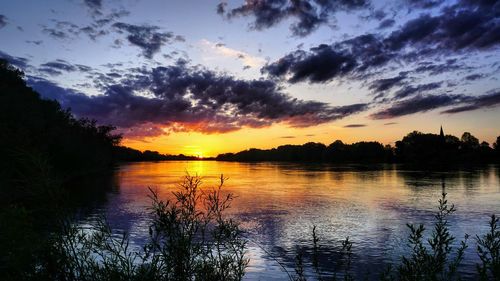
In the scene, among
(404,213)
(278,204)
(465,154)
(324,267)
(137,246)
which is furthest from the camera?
(465,154)

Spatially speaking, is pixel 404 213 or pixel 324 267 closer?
pixel 324 267

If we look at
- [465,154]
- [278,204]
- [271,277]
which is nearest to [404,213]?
[278,204]

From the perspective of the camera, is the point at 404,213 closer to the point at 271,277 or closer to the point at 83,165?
the point at 271,277

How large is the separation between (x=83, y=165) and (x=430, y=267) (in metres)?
112

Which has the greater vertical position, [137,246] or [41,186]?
[41,186]

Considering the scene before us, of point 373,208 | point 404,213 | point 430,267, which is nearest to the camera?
point 430,267

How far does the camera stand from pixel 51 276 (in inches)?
256

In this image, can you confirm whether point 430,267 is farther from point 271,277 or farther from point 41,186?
point 271,277

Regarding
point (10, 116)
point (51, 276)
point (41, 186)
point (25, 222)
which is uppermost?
point (10, 116)

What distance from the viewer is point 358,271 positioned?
805 inches

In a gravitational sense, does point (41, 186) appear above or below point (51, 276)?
above

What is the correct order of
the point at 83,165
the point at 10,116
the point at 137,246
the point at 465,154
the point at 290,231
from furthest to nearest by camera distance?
the point at 465,154
the point at 83,165
the point at 10,116
the point at 290,231
the point at 137,246

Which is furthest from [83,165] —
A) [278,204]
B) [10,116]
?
[278,204]

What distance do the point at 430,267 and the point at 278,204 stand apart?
4055cm
